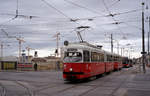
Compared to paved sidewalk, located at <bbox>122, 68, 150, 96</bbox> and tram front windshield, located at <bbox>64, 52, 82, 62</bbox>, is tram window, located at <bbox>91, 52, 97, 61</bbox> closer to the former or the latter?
tram front windshield, located at <bbox>64, 52, 82, 62</bbox>

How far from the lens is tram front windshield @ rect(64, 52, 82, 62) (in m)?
19.6

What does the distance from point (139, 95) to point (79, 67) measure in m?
7.14

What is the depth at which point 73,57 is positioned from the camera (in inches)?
778

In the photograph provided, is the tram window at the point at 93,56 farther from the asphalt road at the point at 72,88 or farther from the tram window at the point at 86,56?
the asphalt road at the point at 72,88

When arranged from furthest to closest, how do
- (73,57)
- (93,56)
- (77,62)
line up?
(93,56), (73,57), (77,62)

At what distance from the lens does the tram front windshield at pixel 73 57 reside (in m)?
19.6

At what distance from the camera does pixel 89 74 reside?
68.9 ft

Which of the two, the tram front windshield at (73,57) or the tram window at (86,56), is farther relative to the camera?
the tram window at (86,56)

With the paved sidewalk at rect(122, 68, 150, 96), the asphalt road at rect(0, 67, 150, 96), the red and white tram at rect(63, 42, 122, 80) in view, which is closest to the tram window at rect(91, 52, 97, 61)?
the red and white tram at rect(63, 42, 122, 80)

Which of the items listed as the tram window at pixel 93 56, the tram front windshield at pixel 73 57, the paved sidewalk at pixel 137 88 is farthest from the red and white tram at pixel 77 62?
the paved sidewalk at pixel 137 88

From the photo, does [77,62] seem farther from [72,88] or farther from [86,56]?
[72,88]

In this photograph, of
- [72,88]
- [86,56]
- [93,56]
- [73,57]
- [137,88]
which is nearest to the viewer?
[72,88]

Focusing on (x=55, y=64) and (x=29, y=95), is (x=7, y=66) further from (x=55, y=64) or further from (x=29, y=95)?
(x=29, y=95)

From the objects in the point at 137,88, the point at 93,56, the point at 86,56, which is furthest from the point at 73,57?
the point at 137,88
